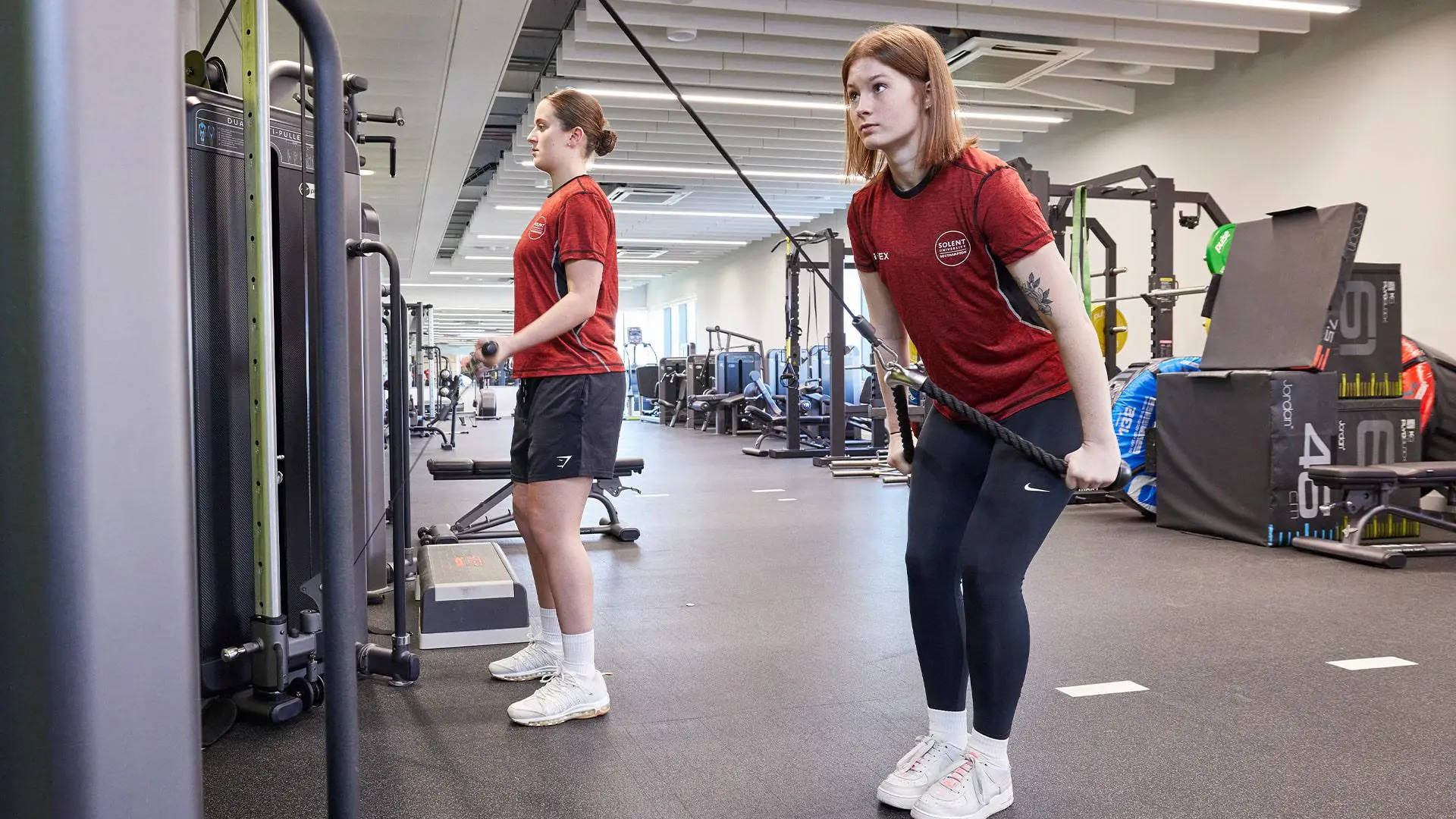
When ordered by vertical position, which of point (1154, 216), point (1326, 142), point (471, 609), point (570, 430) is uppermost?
point (1326, 142)

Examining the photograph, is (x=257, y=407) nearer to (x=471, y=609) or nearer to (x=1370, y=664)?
(x=471, y=609)

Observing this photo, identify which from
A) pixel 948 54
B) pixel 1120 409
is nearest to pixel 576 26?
pixel 948 54

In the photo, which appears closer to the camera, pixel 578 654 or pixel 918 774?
pixel 918 774

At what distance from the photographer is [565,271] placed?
7.04 ft

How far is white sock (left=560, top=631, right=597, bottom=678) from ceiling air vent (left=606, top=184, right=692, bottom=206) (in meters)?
10.4

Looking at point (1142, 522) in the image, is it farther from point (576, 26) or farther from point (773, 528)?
point (576, 26)

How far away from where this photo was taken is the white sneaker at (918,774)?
1.73m

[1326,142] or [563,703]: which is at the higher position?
[1326,142]

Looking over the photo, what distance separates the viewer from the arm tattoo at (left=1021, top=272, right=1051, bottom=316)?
151cm

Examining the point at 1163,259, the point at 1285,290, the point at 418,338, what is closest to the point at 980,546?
the point at 1285,290

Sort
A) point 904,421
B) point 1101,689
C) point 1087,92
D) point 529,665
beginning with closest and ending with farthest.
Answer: point 904,421 < point 1101,689 < point 529,665 < point 1087,92

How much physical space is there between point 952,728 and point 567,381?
1011 millimetres

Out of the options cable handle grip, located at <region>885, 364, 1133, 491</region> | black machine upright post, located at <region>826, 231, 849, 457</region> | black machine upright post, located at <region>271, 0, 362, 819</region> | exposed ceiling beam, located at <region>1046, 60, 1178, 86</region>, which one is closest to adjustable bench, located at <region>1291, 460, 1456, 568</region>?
cable handle grip, located at <region>885, 364, 1133, 491</region>

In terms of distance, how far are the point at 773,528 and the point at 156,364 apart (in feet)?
14.9
